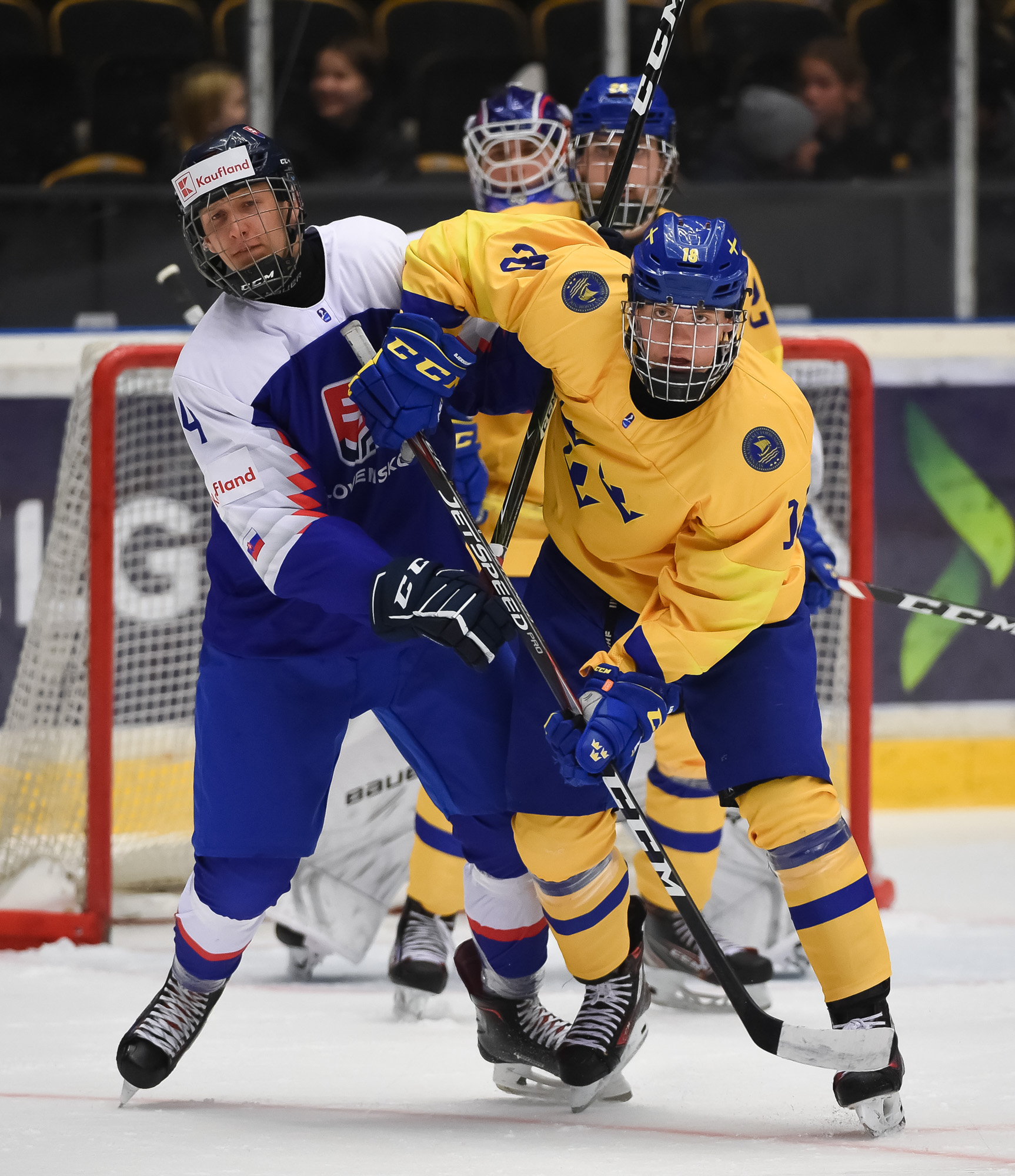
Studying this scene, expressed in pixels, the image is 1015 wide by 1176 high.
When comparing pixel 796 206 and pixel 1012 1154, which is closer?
pixel 1012 1154

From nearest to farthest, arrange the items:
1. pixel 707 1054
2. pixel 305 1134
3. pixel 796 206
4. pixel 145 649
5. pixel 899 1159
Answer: pixel 899 1159
pixel 305 1134
pixel 707 1054
pixel 145 649
pixel 796 206

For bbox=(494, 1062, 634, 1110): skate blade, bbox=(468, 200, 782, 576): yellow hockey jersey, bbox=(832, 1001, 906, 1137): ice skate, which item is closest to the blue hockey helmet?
bbox=(468, 200, 782, 576): yellow hockey jersey

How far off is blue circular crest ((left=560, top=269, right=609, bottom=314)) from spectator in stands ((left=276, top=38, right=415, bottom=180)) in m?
2.51

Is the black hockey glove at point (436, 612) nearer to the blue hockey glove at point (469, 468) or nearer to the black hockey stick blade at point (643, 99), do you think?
the blue hockey glove at point (469, 468)

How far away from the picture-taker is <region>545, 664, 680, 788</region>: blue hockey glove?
203 centimetres

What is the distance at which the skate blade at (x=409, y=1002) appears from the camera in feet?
9.51

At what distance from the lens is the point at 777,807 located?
6.96 ft

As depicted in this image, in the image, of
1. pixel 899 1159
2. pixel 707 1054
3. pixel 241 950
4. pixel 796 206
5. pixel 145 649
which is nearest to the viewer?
pixel 899 1159

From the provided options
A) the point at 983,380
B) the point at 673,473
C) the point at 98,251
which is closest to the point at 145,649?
the point at 98,251

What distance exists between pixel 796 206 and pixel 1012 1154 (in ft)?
10.2

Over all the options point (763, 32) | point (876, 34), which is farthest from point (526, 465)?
point (876, 34)

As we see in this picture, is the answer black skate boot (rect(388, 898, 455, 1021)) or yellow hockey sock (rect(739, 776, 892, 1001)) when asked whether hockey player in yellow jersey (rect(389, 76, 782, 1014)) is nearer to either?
black skate boot (rect(388, 898, 455, 1021))

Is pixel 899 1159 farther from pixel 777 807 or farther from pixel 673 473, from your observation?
pixel 673 473

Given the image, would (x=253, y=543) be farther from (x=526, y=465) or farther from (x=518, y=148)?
(x=518, y=148)
